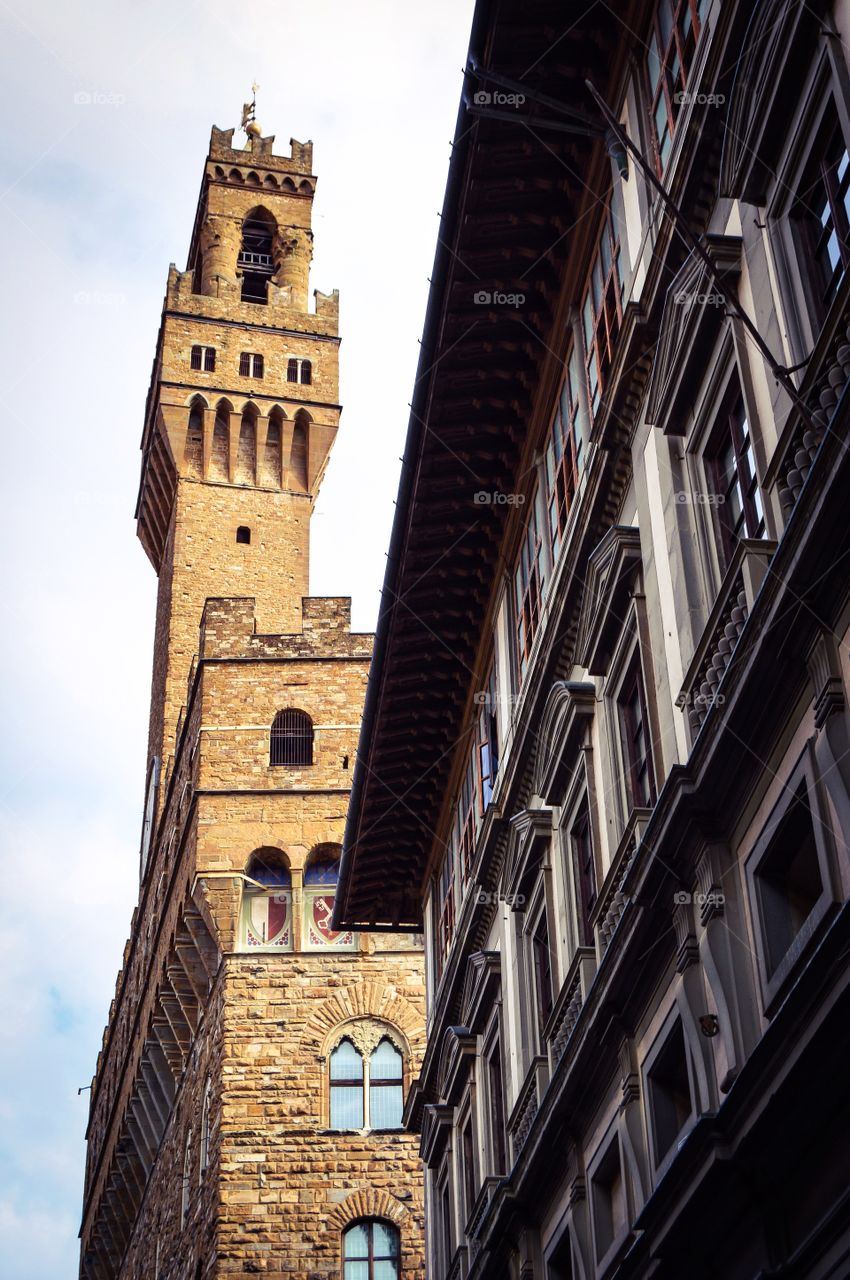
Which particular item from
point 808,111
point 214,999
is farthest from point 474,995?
point 214,999

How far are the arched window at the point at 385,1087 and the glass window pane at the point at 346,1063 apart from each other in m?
0.21

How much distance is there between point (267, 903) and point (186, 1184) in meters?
5.69

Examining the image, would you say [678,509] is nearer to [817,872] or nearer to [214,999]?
[817,872]

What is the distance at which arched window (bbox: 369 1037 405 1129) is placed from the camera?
1233 inches

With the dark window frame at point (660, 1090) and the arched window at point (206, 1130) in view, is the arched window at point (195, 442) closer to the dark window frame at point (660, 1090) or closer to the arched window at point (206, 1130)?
the arched window at point (206, 1130)

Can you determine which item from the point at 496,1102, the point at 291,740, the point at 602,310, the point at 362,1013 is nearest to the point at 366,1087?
the point at 362,1013

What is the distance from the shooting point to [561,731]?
50.3 feet

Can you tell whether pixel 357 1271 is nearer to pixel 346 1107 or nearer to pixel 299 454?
pixel 346 1107

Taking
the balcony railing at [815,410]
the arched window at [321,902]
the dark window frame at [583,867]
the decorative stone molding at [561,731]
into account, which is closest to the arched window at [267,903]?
the arched window at [321,902]

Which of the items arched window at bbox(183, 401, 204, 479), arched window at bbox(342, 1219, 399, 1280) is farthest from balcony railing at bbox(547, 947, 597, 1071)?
arched window at bbox(183, 401, 204, 479)

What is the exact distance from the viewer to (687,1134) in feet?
33.6

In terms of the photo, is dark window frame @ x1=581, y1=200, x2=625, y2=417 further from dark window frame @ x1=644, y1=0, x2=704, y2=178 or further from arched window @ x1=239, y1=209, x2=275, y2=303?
arched window @ x1=239, y1=209, x2=275, y2=303

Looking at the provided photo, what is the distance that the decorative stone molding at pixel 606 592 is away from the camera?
1372cm

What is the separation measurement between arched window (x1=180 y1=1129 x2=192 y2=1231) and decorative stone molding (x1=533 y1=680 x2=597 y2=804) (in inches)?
793
